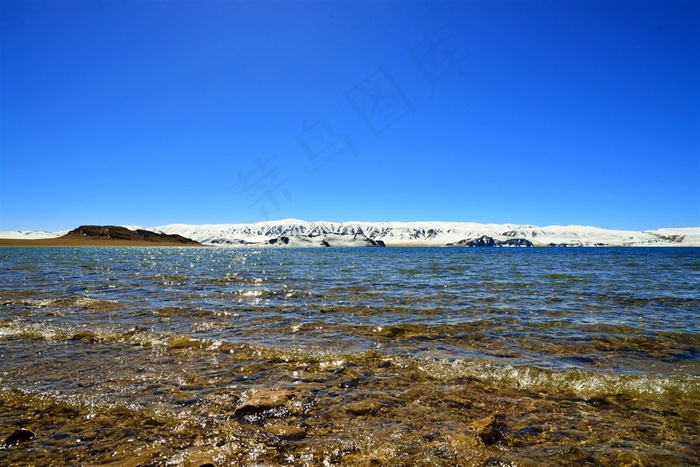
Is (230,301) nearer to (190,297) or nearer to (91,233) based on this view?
(190,297)

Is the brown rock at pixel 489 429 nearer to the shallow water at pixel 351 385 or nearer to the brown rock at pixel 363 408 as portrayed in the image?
the shallow water at pixel 351 385

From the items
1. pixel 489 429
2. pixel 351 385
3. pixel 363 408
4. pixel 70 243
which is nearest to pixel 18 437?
pixel 363 408

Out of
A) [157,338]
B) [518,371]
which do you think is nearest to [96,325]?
[157,338]

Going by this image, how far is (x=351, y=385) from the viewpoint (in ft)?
21.0

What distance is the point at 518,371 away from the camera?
23.6 ft

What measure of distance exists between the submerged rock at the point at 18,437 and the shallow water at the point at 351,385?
0.40ft

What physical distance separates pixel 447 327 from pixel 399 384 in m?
4.83

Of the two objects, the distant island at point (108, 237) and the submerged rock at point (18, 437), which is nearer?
the submerged rock at point (18, 437)

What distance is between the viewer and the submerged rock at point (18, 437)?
4.34 metres

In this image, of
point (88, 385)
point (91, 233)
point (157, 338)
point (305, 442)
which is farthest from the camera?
point (91, 233)

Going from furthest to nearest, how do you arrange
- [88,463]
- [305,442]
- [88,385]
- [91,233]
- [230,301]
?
[91,233]
[230,301]
[88,385]
[305,442]
[88,463]

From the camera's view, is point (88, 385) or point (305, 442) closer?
point (305, 442)

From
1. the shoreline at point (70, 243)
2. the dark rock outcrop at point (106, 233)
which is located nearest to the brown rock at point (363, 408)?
the shoreline at point (70, 243)

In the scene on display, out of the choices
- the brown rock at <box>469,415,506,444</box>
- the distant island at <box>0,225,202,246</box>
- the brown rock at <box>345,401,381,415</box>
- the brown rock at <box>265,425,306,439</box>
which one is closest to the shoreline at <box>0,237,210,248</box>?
the distant island at <box>0,225,202,246</box>
